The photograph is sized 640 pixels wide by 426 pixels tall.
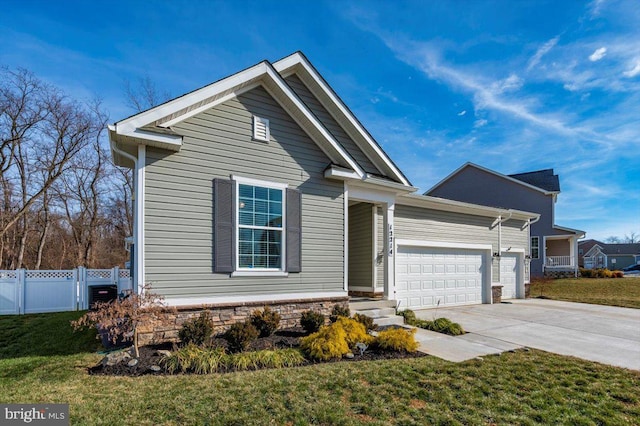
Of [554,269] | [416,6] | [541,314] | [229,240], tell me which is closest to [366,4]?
[416,6]

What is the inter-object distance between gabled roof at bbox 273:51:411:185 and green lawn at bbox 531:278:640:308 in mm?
11291

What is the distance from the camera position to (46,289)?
1148 centimetres

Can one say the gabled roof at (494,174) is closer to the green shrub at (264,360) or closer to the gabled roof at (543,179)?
the gabled roof at (543,179)

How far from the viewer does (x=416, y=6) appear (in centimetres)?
920

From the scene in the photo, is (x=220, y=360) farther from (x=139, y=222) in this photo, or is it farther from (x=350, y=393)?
(x=139, y=222)

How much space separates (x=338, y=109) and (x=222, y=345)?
672 cm

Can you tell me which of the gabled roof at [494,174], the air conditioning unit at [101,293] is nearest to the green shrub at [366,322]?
the air conditioning unit at [101,293]

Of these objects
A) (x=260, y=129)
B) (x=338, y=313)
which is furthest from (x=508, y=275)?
(x=260, y=129)

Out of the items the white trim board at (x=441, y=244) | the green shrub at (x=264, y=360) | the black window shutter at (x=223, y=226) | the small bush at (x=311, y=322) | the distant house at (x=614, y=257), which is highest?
the black window shutter at (x=223, y=226)

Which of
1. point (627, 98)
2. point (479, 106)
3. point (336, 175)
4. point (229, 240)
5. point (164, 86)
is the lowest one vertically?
point (229, 240)

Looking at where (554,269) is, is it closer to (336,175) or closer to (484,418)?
(336,175)

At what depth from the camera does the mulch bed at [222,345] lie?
5.08 metres

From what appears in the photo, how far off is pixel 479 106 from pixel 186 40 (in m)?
11.5

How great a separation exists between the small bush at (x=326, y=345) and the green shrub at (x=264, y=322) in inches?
33.2
